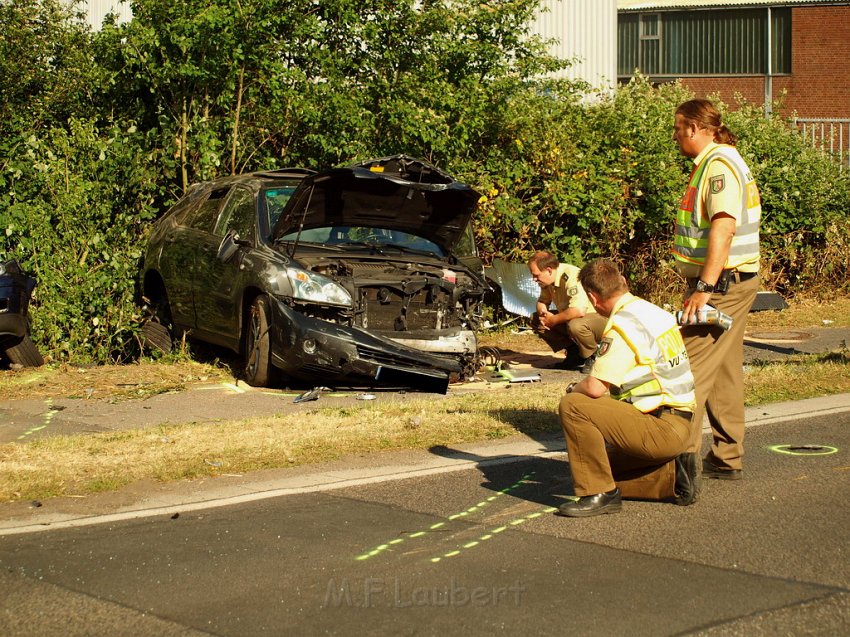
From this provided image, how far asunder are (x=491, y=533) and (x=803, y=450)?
2.86 meters

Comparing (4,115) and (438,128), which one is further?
(438,128)

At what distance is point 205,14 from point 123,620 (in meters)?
9.29

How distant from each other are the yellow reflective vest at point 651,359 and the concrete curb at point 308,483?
5.24ft

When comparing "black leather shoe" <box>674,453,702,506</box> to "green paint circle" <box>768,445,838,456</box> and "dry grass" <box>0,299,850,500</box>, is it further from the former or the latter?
"dry grass" <box>0,299,850,500</box>

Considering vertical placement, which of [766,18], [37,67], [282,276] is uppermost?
[766,18]

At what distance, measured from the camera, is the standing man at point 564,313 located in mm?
11391

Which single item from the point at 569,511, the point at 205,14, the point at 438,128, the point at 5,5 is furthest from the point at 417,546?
the point at 5,5

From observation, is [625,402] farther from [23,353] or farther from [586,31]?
[586,31]

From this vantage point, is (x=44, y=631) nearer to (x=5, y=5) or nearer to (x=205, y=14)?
(x=205, y=14)

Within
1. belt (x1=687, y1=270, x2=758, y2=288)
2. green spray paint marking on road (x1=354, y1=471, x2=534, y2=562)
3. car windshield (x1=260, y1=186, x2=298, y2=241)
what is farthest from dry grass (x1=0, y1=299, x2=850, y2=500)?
belt (x1=687, y1=270, x2=758, y2=288)

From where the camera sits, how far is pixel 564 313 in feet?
37.4

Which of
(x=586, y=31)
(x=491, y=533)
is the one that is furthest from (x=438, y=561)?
(x=586, y=31)

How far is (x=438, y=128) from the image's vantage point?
1455 centimetres

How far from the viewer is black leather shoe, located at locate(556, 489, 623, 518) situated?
6074 mm
